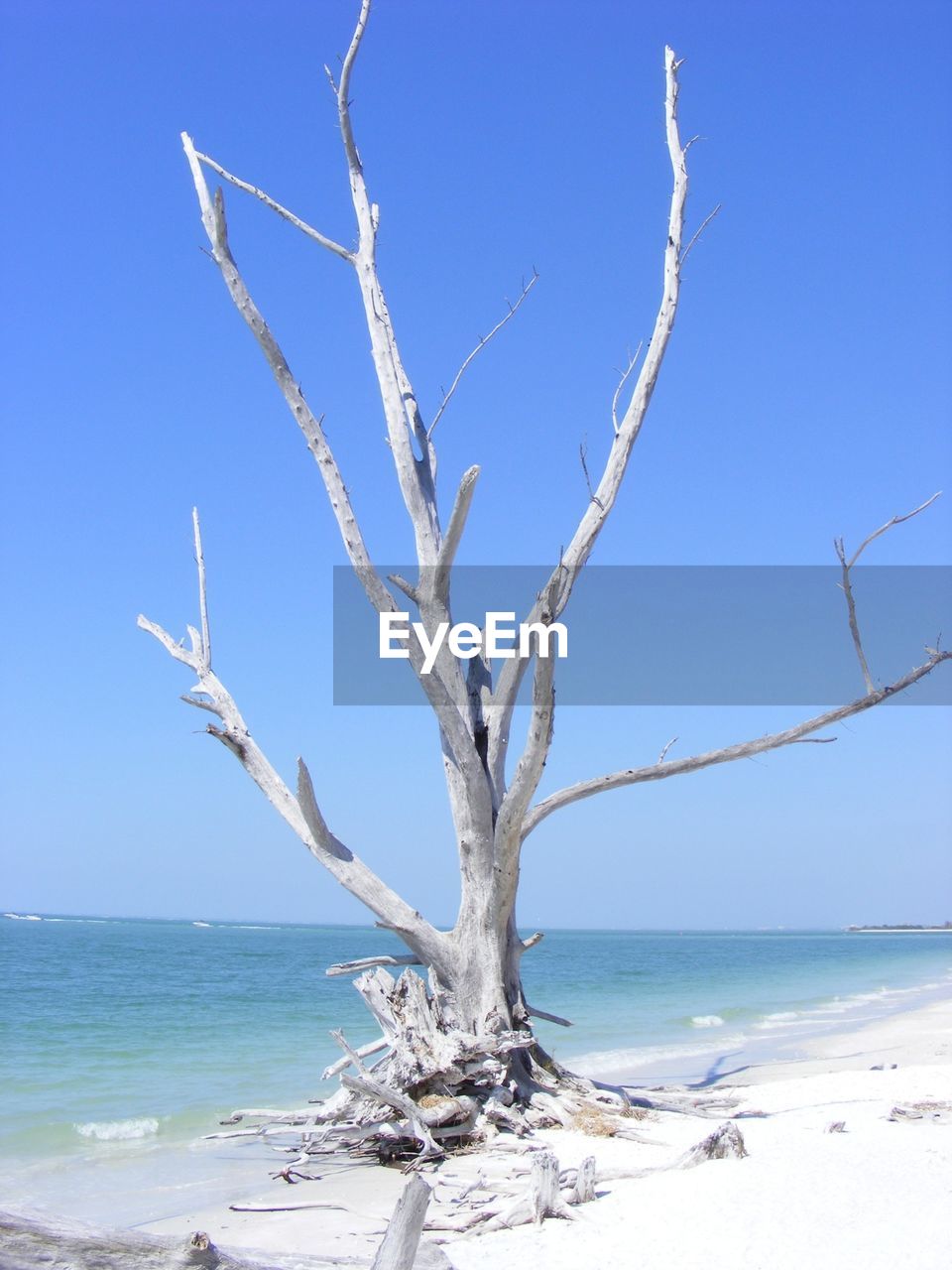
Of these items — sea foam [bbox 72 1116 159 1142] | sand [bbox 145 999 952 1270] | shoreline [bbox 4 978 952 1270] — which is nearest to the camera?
sand [bbox 145 999 952 1270]

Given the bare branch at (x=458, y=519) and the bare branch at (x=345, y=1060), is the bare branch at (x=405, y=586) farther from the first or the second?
the bare branch at (x=345, y=1060)

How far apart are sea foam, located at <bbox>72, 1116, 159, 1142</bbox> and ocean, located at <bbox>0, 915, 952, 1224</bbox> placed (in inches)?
0.8

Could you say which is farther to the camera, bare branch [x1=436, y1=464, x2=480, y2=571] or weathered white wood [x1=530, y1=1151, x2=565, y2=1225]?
bare branch [x1=436, y1=464, x2=480, y2=571]

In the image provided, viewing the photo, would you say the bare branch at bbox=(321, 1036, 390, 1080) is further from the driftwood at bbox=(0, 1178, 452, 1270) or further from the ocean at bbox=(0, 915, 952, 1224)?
the driftwood at bbox=(0, 1178, 452, 1270)

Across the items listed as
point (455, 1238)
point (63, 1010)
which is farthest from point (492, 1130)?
point (63, 1010)

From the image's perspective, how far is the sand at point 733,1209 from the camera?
4.00 metres

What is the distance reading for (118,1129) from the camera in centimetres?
841

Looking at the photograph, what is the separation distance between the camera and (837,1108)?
283 inches

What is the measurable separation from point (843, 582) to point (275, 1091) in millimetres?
7015

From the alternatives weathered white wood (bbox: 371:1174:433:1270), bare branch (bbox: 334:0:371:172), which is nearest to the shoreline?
weathered white wood (bbox: 371:1174:433:1270)

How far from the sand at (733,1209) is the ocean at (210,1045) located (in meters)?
1.09

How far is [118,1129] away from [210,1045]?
5.88m

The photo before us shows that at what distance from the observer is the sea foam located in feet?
27.0

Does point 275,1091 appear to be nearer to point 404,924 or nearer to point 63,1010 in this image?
point 404,924
